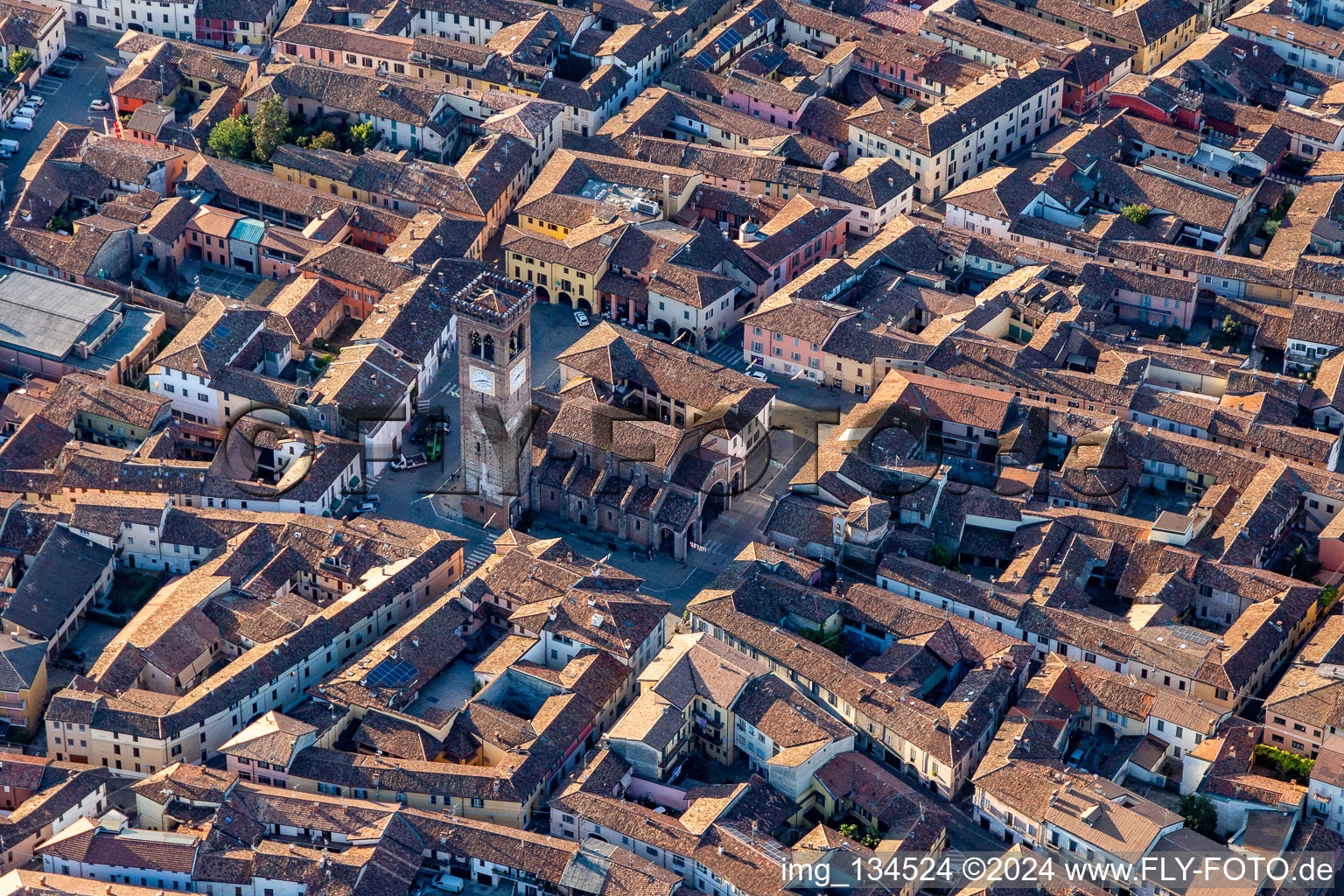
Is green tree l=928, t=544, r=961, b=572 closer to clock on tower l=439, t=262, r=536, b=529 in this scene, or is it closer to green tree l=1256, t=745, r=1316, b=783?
green tree l=1256, t=745, r=1316, b=783

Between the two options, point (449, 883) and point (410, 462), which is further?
Answer: point (410, 462)

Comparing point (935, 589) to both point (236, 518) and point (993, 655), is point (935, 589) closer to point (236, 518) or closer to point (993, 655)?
point (993, 655)

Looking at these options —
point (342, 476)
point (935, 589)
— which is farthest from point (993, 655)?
point (342, 476)

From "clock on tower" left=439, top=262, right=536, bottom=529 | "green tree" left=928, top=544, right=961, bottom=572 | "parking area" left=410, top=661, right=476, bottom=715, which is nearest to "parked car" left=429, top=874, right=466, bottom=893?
"parking area" left=410, top=661, right=476, bottom=715

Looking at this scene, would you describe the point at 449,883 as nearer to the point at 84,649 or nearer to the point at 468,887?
the point at 468,887

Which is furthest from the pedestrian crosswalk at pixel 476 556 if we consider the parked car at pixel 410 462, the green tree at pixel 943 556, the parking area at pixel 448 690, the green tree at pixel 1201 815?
the green tree at pixel 1201 815

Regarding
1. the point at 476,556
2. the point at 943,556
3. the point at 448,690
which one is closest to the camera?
the point at 448,690

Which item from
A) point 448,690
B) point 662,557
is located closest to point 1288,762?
point 662,557
